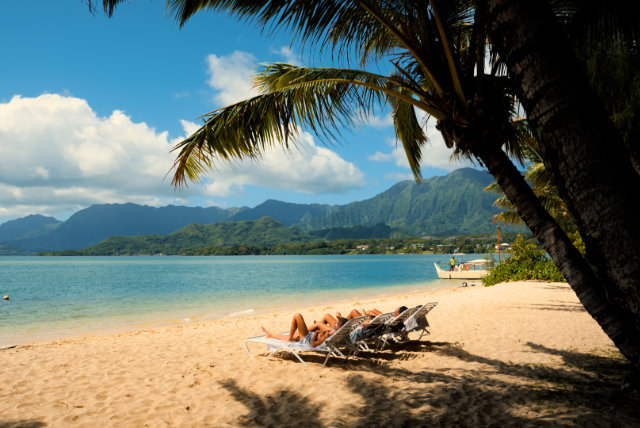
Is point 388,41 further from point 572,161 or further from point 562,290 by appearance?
point 562,290

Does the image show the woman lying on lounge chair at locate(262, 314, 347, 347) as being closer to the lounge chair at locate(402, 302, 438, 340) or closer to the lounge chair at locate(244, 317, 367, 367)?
the lounge chair at locate(244, 317, 367, 367)

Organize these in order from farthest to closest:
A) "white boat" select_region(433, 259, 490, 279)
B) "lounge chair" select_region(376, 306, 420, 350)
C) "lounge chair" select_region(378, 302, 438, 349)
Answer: "white boat" select_region(433, 259, 490, 279), "lounge chair" select_region(378, 302, 438, 349), "lounge chair" select_region(376, 306, 420, 350)

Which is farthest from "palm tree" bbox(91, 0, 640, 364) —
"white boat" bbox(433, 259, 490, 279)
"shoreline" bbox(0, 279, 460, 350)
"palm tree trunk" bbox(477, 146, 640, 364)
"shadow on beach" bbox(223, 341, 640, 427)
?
"white boat" bbox(433, 259, 490, 279)

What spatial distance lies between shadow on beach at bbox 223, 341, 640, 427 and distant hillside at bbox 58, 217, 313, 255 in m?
147

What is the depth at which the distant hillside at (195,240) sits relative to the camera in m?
147

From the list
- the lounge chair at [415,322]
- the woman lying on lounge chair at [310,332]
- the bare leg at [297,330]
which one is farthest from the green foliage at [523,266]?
the bare leg at [297,330]

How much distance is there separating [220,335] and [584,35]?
26.9 feet

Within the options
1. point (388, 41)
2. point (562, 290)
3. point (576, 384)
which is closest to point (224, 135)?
point (388, 41)

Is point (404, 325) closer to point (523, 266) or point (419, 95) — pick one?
point (419, 95)

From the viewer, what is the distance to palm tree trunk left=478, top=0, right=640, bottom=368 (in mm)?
1889

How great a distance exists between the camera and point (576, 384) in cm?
414

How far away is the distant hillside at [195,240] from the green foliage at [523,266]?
135 m

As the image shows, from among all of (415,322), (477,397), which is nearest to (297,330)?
(415,322)

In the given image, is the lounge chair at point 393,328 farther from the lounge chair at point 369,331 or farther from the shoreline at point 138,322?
the shoreline at point 138,322
